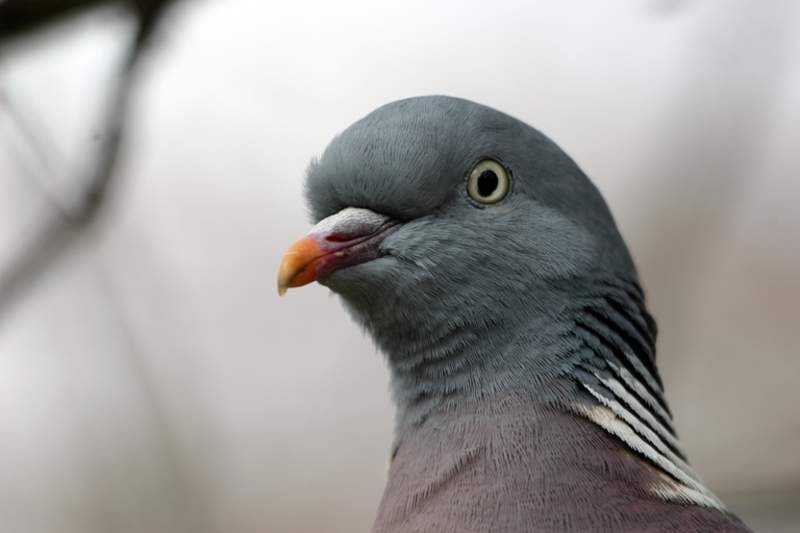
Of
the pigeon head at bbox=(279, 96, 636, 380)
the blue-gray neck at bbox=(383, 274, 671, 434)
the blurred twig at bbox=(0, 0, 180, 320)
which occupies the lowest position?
the blue-gray neck at bbox=(383, 274, 671, 434)

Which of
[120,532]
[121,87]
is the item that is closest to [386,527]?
[121,87]

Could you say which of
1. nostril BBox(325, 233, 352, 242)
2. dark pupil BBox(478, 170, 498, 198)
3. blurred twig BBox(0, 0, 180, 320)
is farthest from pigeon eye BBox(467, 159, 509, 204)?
blurred twig BBox(0, 0, 180, 320)

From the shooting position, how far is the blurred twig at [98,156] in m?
3.40

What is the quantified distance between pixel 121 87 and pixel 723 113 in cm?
384

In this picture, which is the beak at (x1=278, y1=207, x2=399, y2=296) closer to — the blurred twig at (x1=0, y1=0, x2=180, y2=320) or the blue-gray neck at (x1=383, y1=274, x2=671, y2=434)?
the blue-gray neck at (x1=383, y1=274, x2=671, y2=434)

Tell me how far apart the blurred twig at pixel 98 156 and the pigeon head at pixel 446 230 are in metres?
0.63

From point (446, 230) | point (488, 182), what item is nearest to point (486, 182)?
point (488, 182)

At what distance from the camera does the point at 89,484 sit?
24.4 feet

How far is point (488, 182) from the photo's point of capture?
381cm

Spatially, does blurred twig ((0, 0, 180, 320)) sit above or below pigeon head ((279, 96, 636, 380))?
above

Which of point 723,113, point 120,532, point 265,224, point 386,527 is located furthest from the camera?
point 265,224

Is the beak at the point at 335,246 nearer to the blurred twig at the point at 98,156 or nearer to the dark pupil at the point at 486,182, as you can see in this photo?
the dark pupil at the point at 486,182

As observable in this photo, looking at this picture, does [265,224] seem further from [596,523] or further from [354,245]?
[596,523]

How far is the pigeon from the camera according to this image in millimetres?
3494
